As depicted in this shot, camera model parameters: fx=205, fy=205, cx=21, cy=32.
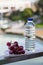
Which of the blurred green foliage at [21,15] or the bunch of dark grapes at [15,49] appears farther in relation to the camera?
the blurred green foliage at [21,15]

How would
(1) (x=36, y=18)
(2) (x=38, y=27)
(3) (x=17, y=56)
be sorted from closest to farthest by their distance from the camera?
(3) (x=17, y=56)
(2) (x=38, y=27)
(1) (x=36, y=18)

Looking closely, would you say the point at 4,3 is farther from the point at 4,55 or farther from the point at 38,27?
the point at 4,55

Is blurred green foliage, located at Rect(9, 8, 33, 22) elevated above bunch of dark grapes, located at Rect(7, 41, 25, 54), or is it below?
below

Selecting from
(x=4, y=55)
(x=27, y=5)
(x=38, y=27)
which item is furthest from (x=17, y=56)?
(x=27, y=5)

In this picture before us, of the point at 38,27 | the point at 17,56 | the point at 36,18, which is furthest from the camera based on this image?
the point at 36,18

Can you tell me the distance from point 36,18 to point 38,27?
1.04 feet

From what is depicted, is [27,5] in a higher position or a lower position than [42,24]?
higher

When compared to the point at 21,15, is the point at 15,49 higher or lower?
higher

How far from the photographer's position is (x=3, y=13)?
3686mm

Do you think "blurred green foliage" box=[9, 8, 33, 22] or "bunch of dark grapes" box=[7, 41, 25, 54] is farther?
"blurred green foliage" box=[9, 8, 33, 22]

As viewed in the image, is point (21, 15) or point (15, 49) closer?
point (15, 49)

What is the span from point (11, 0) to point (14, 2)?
0.22 ft

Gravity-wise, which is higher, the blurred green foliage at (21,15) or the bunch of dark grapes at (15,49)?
the bunch of dark grapes at (15,49)

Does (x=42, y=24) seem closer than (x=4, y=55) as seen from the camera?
No
